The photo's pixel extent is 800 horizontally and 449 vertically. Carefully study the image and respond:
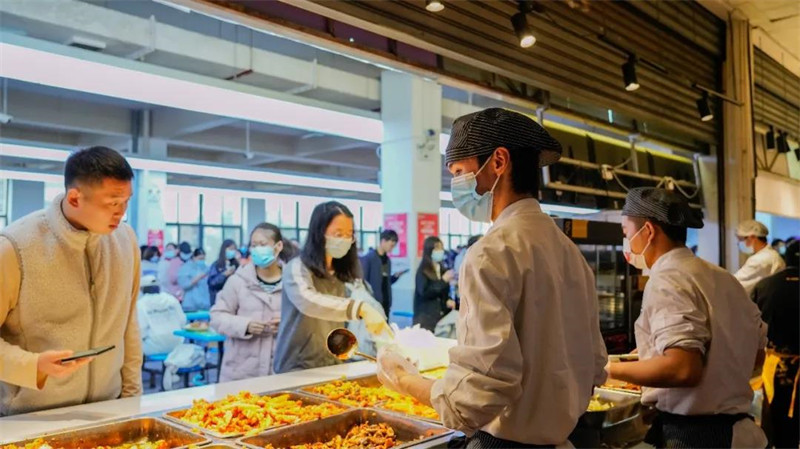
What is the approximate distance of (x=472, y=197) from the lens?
1.63 meters

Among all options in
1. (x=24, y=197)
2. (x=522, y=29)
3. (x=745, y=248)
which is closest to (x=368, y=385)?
(x=522, y=29)

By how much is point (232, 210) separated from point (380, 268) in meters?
14.0

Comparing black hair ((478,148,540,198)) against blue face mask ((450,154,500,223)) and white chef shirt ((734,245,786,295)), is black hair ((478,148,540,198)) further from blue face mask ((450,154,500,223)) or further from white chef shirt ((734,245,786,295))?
white chef shirt ((734,245,786,295))

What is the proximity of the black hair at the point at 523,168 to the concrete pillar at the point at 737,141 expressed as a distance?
18.0 feet

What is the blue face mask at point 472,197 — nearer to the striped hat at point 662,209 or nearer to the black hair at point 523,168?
the black hair at point 523,168

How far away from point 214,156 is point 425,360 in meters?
11.2

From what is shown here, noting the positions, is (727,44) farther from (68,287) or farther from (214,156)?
(214,156)

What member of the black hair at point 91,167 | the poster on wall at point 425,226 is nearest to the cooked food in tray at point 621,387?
the black hair at point 91,167

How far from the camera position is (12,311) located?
2.13 meters

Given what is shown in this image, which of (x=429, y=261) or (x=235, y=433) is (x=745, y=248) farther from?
(x=235, y=433)

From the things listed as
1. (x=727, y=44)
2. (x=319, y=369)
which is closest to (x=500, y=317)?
(x=319, y=369)

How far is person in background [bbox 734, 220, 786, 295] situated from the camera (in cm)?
557

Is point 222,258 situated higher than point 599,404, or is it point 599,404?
point 222,258

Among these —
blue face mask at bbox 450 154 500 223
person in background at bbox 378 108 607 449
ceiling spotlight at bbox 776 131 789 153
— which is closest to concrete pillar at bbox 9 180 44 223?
ceiling spotlight at bbox 776 131 789 153
